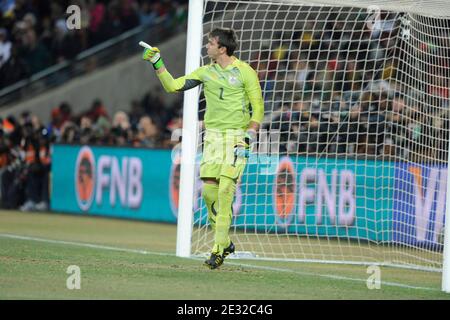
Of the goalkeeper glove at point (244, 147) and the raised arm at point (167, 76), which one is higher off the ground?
the raised arm at point (167, 76)

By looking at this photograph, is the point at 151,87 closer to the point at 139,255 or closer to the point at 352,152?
the point at 352,152

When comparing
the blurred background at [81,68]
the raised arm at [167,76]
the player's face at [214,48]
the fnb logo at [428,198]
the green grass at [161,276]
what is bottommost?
the green grass at [161,276]

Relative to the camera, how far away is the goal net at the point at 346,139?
15.0 m

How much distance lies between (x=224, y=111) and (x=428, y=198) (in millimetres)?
4684

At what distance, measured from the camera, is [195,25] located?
1337cm

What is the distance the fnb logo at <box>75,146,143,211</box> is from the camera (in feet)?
66.8

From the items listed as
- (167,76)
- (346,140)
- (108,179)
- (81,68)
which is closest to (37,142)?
(108,179)

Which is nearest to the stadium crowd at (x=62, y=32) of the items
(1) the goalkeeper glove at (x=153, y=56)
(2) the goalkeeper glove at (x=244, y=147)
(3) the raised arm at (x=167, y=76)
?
(3) the raised arm at (x=167, y=76)

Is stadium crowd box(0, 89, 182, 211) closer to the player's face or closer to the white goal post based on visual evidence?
the white goal post

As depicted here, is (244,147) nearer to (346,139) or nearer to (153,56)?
(153,56)

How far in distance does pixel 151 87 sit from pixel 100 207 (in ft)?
20.6

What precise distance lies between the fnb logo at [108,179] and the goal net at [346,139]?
378 centimetres

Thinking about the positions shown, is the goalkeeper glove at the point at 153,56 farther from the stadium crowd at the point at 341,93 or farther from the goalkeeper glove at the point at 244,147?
the stadium crowd at the point at 341,93
